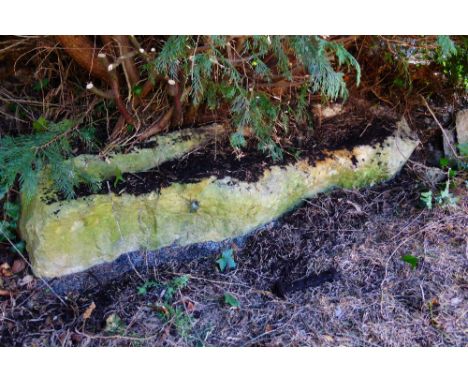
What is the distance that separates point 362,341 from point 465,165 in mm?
1504

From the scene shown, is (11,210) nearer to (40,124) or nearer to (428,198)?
(40,124)

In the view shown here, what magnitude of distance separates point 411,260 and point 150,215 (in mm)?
1506

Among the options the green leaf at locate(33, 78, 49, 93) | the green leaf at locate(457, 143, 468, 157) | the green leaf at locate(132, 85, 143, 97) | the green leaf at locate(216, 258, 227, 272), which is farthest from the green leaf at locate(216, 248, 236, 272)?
the green leaf at locate(457, 143, 468, 157)

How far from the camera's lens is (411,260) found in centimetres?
240

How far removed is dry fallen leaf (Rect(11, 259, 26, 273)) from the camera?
2406mm

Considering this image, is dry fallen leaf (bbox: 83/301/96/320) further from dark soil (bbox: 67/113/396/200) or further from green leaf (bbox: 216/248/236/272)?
green leaf (bbox: 216/248/236/272)

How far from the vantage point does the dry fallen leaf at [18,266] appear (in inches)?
94.7

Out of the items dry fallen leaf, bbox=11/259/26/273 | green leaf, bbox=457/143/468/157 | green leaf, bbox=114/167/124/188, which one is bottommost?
dry fallen leaf, bbox=11/259/26/273

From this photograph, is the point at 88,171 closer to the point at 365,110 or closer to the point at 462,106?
the point at 365,110

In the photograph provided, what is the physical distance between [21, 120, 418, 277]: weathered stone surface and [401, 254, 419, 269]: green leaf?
0.69 metres

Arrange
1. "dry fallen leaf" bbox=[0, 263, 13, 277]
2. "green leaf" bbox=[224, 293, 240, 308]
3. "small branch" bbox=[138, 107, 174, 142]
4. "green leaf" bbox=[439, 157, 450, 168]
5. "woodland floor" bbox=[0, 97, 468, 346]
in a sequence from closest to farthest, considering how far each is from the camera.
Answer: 1. "woodland floor" bbox=[0, 97, 468, 346]
2. "green leaf" bbox=[224, 293, 240, 308]
3. "dry fallen leaf" bbox=[0, 263, 13, 277]
4. "small branch" bbox=[138, 107, 174, 142]
5. "green leaf" bbox=[439, 157, 450, 168]

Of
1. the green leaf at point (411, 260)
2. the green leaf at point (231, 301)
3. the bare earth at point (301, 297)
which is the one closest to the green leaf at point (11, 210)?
the bare earth at point (301, 297)

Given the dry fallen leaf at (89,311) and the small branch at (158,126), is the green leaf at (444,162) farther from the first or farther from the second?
the dry fallen leaf at (89,311)

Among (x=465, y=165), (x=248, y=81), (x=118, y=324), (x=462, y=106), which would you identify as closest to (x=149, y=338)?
(x=118, y=324)
